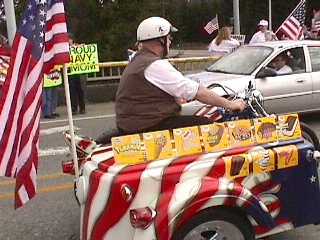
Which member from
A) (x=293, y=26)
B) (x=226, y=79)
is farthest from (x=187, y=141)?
(x=293, y=26)

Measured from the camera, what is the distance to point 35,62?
4.45 meters

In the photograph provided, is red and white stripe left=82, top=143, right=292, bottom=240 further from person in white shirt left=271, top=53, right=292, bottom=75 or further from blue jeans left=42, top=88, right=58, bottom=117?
blue jeans left=42, top=88, right=58, bottom=117

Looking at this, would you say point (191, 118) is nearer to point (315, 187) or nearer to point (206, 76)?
point (315, 187)

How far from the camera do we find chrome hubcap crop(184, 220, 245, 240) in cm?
420

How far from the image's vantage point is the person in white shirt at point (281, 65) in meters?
9.90

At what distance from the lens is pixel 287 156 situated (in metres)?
4.46

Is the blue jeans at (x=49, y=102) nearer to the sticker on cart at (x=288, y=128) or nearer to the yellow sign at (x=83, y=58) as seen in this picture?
the yellow sign at (x=83, y=58)

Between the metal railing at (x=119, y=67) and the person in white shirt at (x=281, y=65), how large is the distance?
4789mm

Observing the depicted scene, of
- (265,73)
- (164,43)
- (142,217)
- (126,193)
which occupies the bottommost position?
(142,217)

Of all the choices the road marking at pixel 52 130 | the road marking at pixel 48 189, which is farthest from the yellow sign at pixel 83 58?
the road marking at pixel 48 189

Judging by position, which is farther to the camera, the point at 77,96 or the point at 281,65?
the point at 77,96

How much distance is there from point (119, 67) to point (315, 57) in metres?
6.43

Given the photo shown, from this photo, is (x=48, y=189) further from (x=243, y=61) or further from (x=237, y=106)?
(x=243, y=61)

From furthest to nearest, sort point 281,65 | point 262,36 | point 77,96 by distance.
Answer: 1. point 262,36
2. point 77,96
3. point 281,65
